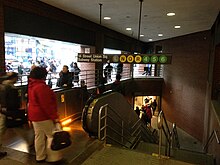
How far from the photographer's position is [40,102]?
289 cm

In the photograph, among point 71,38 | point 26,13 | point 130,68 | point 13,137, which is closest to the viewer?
point 13,137

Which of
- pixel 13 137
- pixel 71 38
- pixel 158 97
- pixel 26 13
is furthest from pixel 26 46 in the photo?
pixel 158 97

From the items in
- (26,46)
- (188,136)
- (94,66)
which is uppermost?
(26,46)

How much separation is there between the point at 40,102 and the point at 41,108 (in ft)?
0.30

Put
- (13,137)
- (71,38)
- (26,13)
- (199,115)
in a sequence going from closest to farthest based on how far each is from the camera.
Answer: (13,137), (26,13), (71,38), (199,115)

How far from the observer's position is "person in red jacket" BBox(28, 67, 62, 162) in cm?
291

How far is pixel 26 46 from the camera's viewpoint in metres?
8.45

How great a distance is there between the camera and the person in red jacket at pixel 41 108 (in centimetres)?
291

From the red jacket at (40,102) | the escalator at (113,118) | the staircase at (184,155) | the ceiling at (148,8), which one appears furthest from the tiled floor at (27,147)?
the ceiling at (148,8)

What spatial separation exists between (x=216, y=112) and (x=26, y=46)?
7455 millimetres

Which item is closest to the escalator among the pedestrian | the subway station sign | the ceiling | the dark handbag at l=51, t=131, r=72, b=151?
the subway station sign

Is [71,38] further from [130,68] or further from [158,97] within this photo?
[158,97]

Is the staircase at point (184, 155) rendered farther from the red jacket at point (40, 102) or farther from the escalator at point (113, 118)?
the red jacket at point (40, 102)

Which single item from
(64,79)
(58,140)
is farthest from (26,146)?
Result: (64,79)
